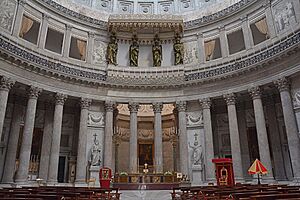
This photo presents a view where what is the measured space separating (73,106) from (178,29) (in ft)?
45.5

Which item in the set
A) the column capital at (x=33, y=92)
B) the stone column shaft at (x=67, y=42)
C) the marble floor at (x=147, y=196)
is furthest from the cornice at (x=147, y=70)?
the marble floor at (x=147, y=196)

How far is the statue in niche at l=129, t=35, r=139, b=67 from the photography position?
1099 inches

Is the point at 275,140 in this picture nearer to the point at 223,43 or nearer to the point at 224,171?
the point at 224,171

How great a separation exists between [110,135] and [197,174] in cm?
880

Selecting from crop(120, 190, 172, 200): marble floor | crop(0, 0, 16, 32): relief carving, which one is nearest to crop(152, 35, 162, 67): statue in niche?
crop(0, 0, 16, 32): relief carving

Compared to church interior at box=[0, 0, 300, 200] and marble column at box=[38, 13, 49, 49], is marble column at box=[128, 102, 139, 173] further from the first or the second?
marble column at box=[38, 13, 49, 49]

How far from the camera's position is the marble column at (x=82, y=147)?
22.7 metres

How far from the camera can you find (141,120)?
32312mm

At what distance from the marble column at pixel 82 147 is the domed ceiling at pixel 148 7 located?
36.7 feet

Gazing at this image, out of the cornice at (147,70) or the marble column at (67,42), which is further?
the marble column at (67,42)

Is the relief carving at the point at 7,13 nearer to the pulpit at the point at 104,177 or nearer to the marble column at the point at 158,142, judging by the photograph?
the pulpit at the point at 104,177

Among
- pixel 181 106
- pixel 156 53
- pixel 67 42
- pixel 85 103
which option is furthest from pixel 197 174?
pixel 67 42

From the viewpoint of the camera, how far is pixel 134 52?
28.2 meters

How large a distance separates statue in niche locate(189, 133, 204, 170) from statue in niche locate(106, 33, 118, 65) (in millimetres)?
11600
